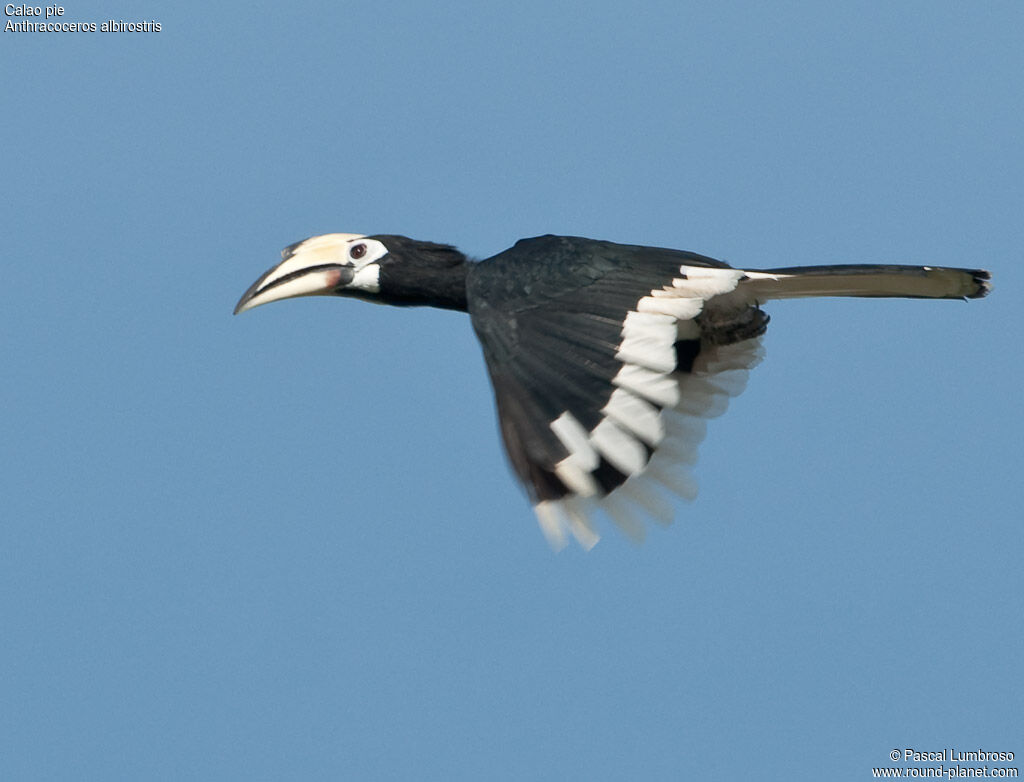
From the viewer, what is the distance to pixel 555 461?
15.1 ft

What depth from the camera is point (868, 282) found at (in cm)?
573

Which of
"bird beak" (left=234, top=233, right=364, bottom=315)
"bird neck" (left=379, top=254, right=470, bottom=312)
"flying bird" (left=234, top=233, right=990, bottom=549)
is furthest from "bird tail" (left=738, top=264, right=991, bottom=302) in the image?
"bird beak" (left=234, top=233, right=364, bottom=315)

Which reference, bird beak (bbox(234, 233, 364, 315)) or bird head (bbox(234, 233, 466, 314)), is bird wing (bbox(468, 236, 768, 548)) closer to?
bird head (bbox(234, 233, 466, 314))

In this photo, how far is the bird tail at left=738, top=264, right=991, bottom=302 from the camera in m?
5.62

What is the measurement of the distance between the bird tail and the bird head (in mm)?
1190

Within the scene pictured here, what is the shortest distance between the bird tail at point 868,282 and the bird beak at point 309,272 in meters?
1.64

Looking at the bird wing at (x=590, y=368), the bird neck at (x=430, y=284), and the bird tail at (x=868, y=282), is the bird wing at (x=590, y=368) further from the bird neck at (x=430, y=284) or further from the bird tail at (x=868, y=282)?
the bird neck at (x=430, y=284)

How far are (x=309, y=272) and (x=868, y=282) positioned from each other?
2.24m

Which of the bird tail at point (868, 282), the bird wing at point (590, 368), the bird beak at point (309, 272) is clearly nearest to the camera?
the bird wing at point (590, 368)

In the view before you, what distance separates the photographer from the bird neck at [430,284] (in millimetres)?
6008

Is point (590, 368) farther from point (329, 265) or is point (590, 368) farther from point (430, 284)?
point (329, 265)

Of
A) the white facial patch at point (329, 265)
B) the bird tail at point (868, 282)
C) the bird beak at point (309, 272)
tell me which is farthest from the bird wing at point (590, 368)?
the bird beak at point (309, 272)

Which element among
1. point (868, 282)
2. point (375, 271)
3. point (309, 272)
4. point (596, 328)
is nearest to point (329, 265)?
point (309, 272)

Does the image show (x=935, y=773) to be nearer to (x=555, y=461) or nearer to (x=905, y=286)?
(x=905, y=286)
